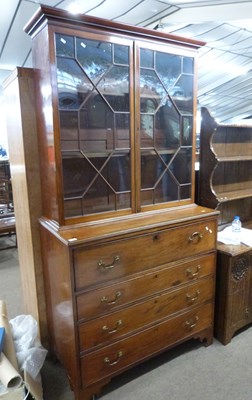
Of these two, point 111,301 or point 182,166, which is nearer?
point 111,301

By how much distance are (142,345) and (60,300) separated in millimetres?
555

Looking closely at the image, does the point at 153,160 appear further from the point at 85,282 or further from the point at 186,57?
the point at 85,282

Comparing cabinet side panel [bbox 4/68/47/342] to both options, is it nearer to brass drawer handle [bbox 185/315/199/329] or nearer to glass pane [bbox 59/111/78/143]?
glass pane [bbox 59/111/78/143]

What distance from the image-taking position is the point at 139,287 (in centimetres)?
154

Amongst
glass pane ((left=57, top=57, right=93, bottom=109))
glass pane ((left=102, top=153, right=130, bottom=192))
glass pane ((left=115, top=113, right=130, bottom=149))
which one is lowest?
glass pane ((left=102, top=153, right=130, bottom=192))

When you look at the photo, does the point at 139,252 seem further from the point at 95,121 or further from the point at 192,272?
the point at 95,121

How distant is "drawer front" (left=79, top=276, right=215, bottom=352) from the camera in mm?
1420

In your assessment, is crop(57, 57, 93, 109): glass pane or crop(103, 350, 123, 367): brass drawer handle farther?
crop(103, 350, 123, 367): brass drawer handle

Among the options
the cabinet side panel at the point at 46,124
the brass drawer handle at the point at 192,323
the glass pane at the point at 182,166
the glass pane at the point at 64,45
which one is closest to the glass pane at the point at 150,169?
the glass pane at the point at 182,166

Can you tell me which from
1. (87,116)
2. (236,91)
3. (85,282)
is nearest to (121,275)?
(85,282)

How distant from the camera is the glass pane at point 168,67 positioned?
64.5 inches

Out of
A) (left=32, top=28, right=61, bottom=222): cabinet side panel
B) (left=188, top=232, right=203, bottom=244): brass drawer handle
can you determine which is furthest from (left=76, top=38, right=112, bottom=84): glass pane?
(left=188, top=232, right=203, bottom=244): brass drawer handle

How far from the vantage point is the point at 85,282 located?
135cm

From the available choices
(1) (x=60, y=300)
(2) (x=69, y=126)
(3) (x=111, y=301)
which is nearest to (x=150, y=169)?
(2) (x=69, y=126)
